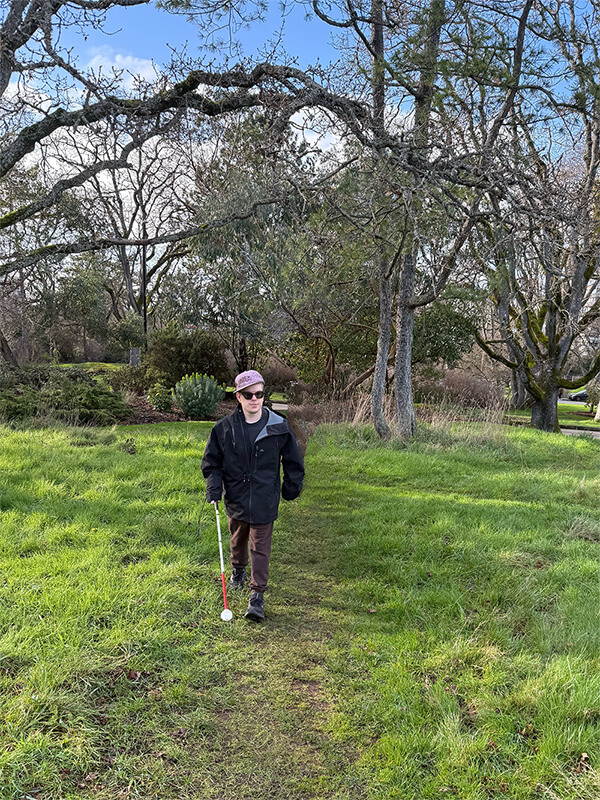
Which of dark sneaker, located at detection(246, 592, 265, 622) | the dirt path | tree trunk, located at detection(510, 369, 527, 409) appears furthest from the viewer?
tree trunk, located at detection(510, 369, 527, 409)

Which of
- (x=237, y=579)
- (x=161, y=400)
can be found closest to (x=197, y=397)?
(x=161, y=400)

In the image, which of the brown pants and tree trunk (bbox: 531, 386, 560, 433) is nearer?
the brown pants

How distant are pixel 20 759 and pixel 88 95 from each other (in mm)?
6077

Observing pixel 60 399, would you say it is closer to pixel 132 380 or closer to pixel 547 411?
pixel 132 380

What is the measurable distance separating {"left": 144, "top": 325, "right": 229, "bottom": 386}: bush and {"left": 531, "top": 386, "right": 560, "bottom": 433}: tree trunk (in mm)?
10302

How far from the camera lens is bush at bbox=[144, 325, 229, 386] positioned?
15.9 metres

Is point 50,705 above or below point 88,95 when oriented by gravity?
below

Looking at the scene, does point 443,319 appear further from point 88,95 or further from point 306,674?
point 306,674

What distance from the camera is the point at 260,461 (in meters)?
3.90

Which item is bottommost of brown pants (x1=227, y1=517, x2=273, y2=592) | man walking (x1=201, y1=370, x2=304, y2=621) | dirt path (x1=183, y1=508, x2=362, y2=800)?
dirt path (x1=183, y1=508, x2=362, y2=800)

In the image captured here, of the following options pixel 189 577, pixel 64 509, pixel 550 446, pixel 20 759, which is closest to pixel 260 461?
pixel 189 577

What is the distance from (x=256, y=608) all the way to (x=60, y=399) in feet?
27.4

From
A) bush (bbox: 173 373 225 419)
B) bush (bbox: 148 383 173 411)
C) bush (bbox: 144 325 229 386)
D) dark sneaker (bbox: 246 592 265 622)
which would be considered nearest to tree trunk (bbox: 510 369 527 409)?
bush (bbox: 144 325 229 386)

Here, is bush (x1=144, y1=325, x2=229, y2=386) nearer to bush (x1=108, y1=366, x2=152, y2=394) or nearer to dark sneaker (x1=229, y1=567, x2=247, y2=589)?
bush (x1=108, y1=366, x2=152, y2=394)
